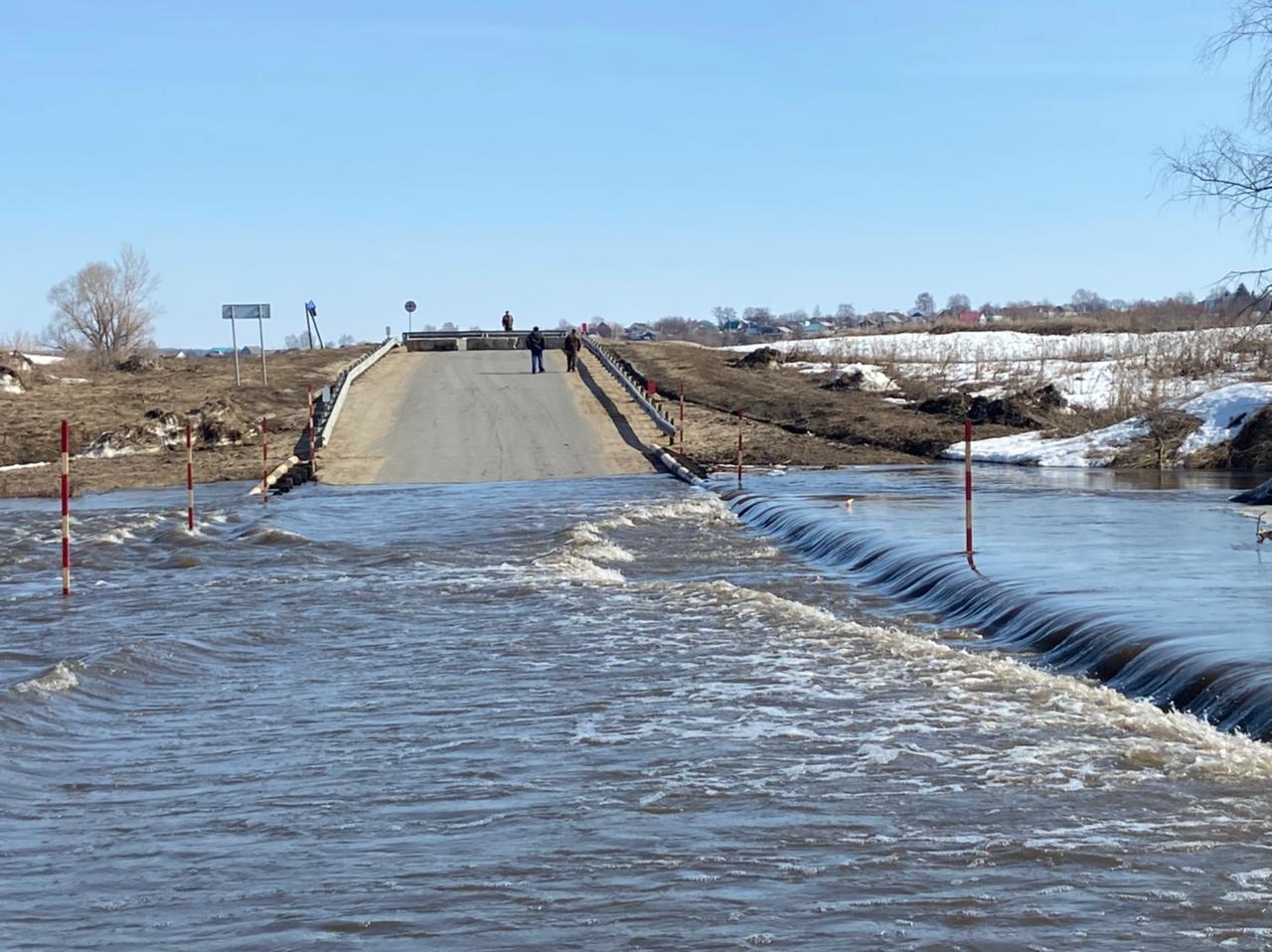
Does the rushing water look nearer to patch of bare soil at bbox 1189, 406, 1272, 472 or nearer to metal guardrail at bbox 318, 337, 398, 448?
patch of bare soil at bbox 1189, 406, 1272, 472

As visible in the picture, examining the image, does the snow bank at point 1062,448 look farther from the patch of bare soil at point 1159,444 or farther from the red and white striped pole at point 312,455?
the red and white striped pole at point 312,455

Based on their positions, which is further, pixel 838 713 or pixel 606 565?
pixel 606 565

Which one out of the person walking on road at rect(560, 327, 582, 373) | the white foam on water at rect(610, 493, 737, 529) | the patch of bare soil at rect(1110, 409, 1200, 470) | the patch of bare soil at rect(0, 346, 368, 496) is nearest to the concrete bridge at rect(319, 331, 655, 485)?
the person walking on road at rect(560, 327, 582, 373)

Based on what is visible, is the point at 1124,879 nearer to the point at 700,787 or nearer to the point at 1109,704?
the point at 700,787

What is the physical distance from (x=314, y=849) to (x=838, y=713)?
4285 mm

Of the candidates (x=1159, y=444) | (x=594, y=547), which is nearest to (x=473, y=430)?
(x=1159, y=444)

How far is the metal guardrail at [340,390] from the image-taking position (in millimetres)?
41219

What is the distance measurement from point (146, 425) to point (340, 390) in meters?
7.15

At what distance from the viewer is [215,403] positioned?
146 feet

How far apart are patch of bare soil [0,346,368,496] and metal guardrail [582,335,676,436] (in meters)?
9.18

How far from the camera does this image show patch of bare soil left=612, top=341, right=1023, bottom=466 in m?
39.3

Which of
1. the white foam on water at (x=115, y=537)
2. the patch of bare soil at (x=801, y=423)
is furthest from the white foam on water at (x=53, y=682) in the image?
the patch of bare soil at (x=801, y=423)

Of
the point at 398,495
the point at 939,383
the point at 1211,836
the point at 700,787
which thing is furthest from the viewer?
the point at 939,383

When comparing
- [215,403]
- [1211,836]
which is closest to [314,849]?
[1211,836]
